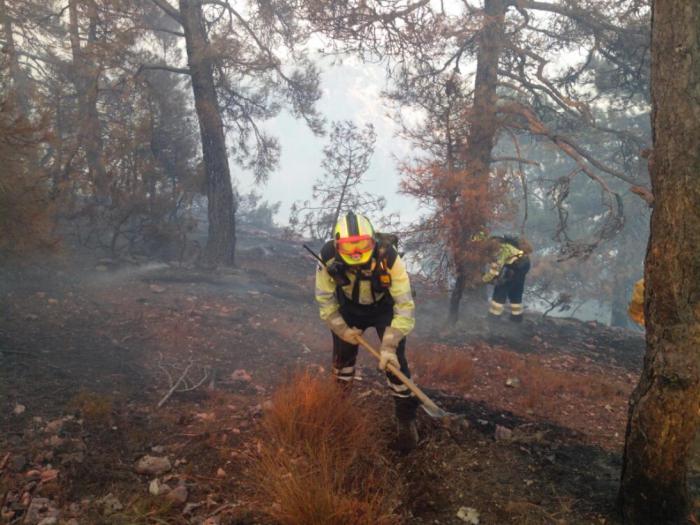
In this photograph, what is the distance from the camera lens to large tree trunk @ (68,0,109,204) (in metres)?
9.59

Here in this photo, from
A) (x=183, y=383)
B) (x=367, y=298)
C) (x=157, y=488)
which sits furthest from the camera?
(x=183, y=383)

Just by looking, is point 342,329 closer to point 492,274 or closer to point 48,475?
point 48,475

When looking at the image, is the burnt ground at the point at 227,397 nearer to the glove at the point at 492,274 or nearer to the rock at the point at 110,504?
the rock at the point at 110,504

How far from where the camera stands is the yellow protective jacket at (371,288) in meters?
4.05

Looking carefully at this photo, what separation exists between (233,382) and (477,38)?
7.86m

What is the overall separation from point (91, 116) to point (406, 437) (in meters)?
9.36

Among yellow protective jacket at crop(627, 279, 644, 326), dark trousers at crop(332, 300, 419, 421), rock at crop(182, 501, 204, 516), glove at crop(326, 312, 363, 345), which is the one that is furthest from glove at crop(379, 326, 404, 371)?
yellow protective jacket at crop(627, 279, 644, 326)

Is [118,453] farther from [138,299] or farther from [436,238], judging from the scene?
[436,238]

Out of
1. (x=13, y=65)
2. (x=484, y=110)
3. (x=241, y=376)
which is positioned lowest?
(x=241, y=376)

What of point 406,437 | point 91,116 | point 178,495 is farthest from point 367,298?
point 91,116

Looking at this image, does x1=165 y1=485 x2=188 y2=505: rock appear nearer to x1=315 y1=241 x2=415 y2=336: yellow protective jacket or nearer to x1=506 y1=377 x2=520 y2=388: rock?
x1=315 y1=241 x2=415 y2=336: yellow protective jacket

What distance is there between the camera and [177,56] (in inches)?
577

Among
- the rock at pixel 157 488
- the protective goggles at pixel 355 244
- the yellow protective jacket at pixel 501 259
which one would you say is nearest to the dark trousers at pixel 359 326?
the protective goggles at pixel 355 244

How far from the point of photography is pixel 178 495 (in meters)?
3.23
